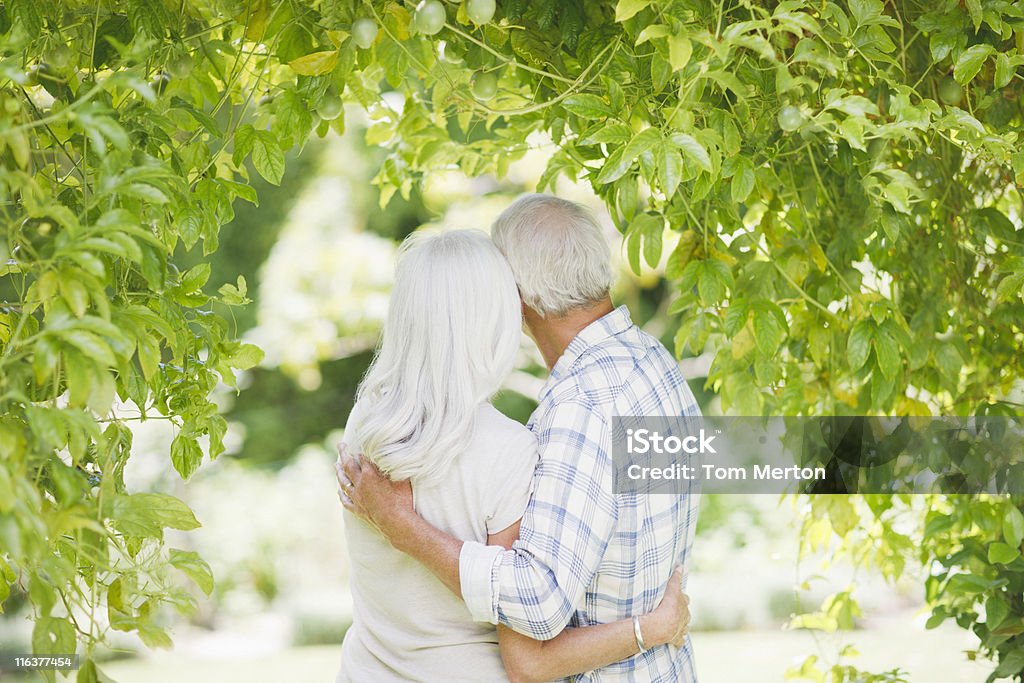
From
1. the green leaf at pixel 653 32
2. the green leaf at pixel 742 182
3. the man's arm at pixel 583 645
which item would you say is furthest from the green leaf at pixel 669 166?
the man's arm at pixel 583 645

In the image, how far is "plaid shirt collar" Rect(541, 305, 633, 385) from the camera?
5.16ft

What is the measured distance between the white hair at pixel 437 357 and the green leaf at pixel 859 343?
23.0 inches

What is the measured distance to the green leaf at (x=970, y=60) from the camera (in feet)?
4.35

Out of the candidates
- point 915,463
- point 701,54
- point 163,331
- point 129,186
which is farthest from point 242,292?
point 915,463

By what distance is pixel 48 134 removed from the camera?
138cm

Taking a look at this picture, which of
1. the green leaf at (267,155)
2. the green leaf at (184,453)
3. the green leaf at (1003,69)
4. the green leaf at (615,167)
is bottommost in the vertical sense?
the green leaf at (184,453)

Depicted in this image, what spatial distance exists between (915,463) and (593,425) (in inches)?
37.7

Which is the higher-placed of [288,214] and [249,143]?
[249,143]

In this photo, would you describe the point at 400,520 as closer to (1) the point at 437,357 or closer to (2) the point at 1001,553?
(1) the point at 437,357

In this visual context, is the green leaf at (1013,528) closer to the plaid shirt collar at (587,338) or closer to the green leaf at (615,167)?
the plaid shirt collar at (587,338)

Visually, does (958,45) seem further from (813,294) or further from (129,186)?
(129,186)

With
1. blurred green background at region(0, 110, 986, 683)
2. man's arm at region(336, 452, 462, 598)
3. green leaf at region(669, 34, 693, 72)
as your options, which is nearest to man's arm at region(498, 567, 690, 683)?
man's arm at region(336, 452, 462, 598)

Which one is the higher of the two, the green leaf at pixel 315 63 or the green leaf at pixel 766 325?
the green leaf at pixel 315 63

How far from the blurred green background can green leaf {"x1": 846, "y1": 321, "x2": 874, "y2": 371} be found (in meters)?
3.08
